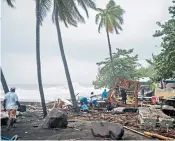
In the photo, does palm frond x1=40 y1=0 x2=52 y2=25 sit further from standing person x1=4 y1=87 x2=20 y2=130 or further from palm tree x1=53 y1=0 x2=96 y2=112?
standing person x1=4 y1=87 x2=20 y2=130

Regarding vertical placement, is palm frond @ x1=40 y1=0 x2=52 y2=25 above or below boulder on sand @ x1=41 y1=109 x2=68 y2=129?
above

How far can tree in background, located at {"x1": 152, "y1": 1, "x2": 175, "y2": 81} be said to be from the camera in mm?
14516

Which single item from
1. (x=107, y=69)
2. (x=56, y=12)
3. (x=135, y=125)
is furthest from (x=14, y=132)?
(x=107, y=69)

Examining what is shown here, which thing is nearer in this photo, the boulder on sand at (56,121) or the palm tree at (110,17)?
the boulder on sand at (56,121)

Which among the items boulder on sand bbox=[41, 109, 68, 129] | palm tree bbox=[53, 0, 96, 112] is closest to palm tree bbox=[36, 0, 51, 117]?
palm tree bbox=[53, 0, 96, 112]

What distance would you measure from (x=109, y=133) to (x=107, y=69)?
29956 mm

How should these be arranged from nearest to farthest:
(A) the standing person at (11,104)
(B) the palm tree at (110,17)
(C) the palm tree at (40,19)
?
(A) the standing person at (11,104) → (C) the palm tree at (40,19) → (B) the palm tree at (110,17)

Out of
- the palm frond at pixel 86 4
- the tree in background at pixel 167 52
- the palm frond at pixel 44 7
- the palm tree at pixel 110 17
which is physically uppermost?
the palm tree at pixel 110 17

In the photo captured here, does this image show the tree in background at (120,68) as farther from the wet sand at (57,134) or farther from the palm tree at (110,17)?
the wet sand at (57,134)

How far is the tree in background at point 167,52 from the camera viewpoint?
14.5 meters

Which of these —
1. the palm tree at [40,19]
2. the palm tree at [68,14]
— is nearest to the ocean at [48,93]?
the palm tree at [68,14]

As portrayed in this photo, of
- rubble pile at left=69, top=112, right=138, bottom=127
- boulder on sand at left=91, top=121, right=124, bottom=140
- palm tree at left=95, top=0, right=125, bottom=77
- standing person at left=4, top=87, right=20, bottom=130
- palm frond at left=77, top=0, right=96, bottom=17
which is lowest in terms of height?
rubble pile at left=69, top=112, right=138, bottom=127

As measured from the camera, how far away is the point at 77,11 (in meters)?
21.3

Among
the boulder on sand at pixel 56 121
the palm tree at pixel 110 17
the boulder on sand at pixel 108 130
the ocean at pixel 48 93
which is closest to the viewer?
the boulder on sand at pixel 108 130
